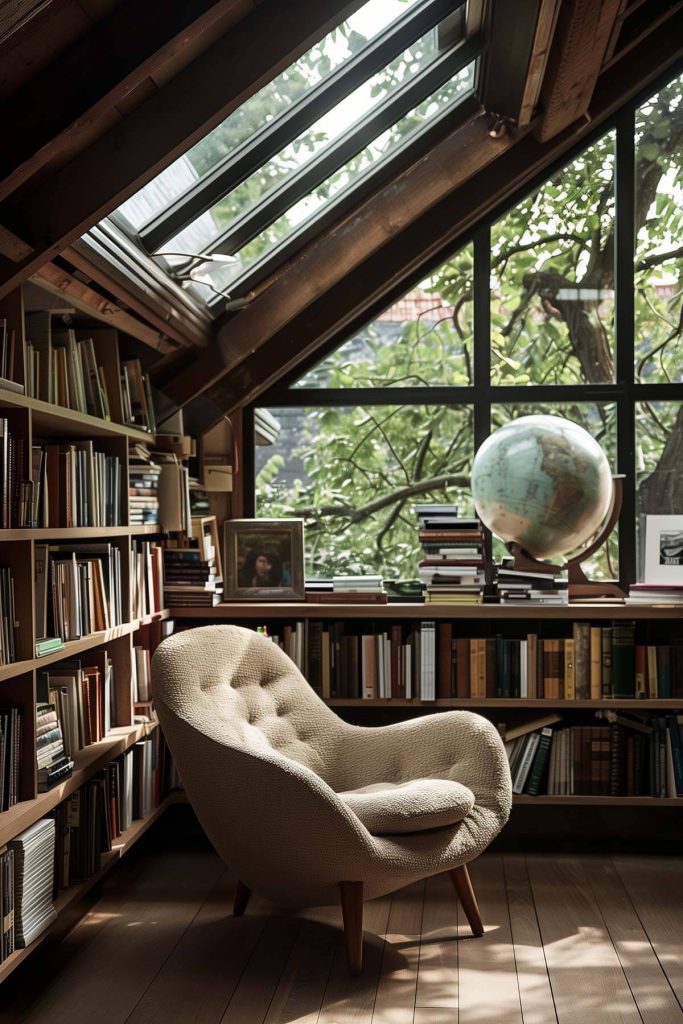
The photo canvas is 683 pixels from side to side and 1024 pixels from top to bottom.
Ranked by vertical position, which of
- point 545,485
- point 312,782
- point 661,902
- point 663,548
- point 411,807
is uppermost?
point 545,485

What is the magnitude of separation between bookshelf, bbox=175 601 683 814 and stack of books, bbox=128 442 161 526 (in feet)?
1.79

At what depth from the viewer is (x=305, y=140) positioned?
3631 mm

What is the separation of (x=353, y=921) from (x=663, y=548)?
2.30m

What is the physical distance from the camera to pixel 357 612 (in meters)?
4.45

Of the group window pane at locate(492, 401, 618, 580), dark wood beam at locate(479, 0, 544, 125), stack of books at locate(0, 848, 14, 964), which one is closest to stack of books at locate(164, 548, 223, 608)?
window pane at locate(492, 401, 618, 580)

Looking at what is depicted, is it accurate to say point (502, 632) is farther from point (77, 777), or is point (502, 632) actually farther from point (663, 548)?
point (77, 777)

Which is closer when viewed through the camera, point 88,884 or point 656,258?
point 88,884

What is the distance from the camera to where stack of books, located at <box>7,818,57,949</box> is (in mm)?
2779

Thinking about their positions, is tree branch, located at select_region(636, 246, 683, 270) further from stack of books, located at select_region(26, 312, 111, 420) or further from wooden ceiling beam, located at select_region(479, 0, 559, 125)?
stack of books, located at select_region(26, 312, 111, 420)

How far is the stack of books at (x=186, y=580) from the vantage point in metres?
4.48

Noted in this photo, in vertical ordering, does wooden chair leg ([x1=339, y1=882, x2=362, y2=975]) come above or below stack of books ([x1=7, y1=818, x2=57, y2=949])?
below

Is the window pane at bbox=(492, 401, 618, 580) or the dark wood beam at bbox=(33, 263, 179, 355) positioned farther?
the window pane at bbox=(492, 401, 618, 580)

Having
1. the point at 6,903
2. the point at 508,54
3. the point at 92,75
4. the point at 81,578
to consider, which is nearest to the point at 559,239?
the point at 508,54

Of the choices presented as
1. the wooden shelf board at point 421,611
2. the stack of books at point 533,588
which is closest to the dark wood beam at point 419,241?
the wooden shelf board at point 421,611
